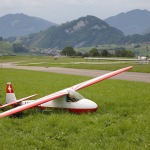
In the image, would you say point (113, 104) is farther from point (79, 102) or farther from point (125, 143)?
point (125, 143)

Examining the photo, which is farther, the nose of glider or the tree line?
the tree line

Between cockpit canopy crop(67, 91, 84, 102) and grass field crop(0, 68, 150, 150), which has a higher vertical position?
cockpit canopy crop(67, 91, 84, 102)

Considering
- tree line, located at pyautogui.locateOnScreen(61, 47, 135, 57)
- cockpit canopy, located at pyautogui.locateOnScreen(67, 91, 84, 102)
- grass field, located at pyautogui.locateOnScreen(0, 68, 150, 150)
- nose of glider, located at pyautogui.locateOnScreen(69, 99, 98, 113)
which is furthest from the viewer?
tree line, located at pyautogui.locateOnScreen(61, 47, 135, 57)

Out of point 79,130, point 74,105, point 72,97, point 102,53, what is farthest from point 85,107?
point 102,53

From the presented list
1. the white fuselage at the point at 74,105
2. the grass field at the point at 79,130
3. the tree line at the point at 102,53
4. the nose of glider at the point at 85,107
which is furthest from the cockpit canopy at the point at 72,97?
the tree line at the point at 102,53

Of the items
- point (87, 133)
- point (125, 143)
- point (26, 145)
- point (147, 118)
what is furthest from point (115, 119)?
point (26, 145)

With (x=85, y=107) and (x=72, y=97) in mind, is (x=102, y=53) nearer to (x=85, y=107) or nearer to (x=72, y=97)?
(x=72, y=97)

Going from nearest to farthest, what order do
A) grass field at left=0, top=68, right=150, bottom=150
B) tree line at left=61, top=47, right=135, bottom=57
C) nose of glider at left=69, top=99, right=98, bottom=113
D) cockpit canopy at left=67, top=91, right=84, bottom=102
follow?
grass field at left=0, top=68, right=150, bottom=150 → nose of glider at left=69, top=99, right=98, bottom=113 → cockpit canopy at left=67, top=91, right=84, bottom=102 → tree line at left=61, top=47, right=135, bottom=57

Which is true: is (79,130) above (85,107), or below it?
below

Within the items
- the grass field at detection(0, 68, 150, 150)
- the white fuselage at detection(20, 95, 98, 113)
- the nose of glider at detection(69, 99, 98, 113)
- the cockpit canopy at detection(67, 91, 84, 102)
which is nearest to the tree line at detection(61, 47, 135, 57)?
the white fuselage at detection(20, 95, 98, 113)

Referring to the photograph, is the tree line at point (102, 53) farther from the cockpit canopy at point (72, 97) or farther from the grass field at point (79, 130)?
the grass field at point (79, 130)

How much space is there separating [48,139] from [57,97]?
4.21 metres

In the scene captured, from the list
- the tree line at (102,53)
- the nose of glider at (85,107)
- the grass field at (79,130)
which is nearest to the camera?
the grass field at (79,130)

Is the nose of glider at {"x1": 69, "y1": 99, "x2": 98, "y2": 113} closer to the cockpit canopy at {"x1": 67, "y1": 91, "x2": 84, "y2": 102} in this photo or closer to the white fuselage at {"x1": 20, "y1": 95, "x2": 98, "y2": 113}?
the white fuselage at {"x1": 20, "y1": 95, "x2": 98, "y2": 113}
